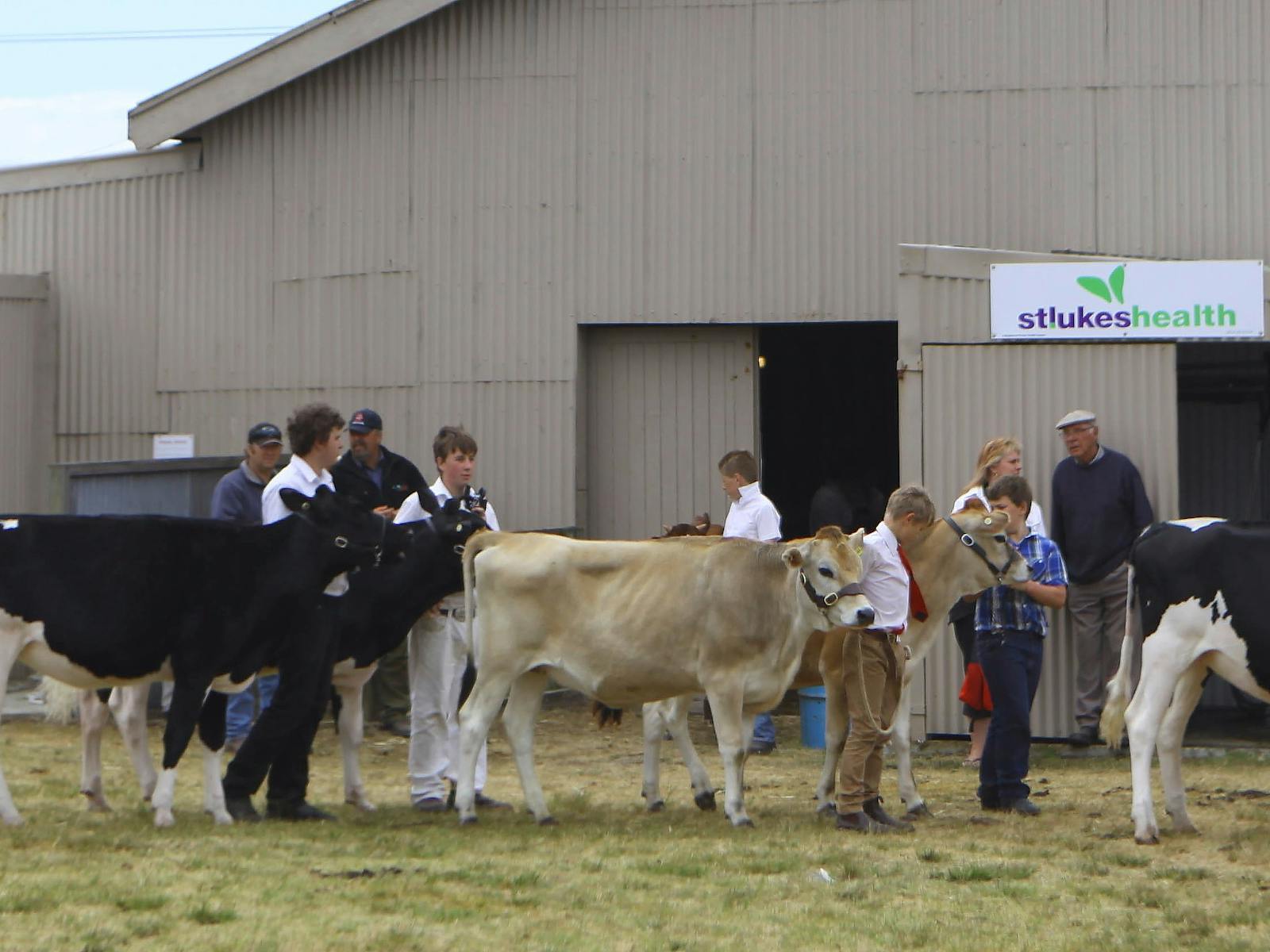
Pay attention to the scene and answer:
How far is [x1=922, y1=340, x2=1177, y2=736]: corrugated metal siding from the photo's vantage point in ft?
42.1

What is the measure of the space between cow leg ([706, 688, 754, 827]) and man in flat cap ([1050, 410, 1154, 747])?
4.19 metres

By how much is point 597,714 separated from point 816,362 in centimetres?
886

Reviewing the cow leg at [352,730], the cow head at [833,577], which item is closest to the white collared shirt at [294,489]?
the cow leg at [352,730]

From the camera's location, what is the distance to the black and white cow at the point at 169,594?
28.4ft

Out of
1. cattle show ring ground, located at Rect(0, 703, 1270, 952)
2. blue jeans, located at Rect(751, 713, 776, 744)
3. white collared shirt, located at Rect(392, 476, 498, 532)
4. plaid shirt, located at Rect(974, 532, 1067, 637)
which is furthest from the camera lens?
blue jeans, located at Rect(751, 713, 776, 744)

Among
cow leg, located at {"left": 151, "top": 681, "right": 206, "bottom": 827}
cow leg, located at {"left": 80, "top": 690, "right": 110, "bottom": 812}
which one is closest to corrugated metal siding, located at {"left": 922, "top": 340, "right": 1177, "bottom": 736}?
cow leg, located at {"left": 151, "top": 681, "right": 206, "bottom": 827}

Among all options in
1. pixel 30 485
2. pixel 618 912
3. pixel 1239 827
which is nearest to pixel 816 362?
pixel 30 485

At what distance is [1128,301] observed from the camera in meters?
12.8

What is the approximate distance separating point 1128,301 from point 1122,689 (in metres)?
4.24

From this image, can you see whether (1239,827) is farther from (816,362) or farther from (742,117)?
(816,362)

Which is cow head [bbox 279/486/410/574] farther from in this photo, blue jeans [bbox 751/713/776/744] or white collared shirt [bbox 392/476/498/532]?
blue jeans [bbox 751/713/776/744]

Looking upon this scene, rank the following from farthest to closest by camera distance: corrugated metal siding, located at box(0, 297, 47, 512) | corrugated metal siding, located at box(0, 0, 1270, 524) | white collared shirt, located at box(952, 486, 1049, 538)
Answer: corrugated metal siding, located at box(0, 297, 47, 512)
corrugated metal siding, located at box(0, 0, 1270, 524)
white collared shirt, located at box(952, 486, 1049, 538)

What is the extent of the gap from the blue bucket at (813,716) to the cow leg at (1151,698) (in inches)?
154

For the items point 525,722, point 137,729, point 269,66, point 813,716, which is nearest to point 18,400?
point 269,66
